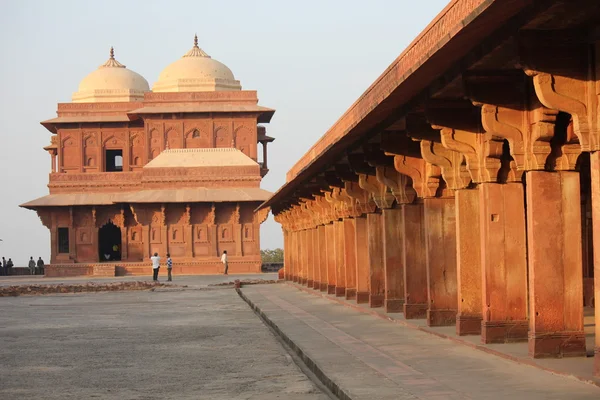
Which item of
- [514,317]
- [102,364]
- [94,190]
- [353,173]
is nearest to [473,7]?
[514,317]

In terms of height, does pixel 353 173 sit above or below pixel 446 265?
above

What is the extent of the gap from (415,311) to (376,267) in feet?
→ 13.6

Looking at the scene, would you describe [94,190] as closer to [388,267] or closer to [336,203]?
[336,203]

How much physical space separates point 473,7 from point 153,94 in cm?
5956

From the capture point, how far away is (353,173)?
837 inches

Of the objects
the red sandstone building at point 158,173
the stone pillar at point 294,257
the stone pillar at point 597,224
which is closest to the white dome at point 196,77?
the red sandstone building at point 158,173

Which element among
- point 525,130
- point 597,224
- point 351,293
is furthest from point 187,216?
point 597,224

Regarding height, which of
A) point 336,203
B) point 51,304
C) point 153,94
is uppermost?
point 153,94

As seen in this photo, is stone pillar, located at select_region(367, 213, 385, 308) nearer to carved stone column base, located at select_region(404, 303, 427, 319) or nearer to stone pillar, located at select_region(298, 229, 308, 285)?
carved stone column base, located at select_region(404, 303, 427, 319)

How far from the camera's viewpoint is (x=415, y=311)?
16.2 metres

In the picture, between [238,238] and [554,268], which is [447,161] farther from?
[238,238]

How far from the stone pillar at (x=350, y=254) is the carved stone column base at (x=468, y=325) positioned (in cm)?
1023

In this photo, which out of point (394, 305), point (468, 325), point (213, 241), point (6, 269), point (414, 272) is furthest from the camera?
point (6, 269)

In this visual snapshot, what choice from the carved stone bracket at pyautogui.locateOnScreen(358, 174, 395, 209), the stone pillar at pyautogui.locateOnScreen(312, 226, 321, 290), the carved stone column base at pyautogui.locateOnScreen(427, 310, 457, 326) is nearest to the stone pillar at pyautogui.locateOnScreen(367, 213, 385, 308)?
the carved stone bracket at pyautogui.locateOnScreen(358, 174, 395, 209)
